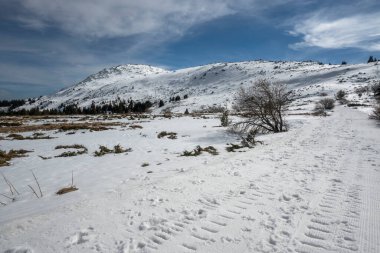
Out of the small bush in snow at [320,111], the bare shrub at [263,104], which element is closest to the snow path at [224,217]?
the bare shrub at [263,104]

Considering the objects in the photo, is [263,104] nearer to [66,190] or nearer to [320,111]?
[66,190]

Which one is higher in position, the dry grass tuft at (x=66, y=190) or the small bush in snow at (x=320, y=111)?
the dry grass tuft at (x=66, y=190)

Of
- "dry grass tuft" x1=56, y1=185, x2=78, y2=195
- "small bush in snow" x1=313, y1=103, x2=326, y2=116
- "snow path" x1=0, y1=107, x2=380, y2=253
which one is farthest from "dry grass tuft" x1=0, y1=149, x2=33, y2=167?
"small bush in snow" x1=313, y1=103, x2=326, y2=116

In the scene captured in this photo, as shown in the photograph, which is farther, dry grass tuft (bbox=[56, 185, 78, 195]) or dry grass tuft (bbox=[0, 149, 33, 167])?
dry grass tuft (bbox=[0, 149, 33, 167])

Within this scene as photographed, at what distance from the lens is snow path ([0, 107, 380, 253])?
4664 mm

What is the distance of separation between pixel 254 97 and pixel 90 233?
21.7 meters

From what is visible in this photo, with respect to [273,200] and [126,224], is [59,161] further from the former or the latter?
[273,200]

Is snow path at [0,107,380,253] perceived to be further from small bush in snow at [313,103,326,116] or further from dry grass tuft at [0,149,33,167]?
small bush in snow at [313,103,326,116]

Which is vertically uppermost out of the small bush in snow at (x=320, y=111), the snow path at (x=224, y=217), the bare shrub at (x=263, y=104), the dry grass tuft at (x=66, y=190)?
the bare shrub at (x=263, y=104)

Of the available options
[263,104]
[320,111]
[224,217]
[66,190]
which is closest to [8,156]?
[66,190]

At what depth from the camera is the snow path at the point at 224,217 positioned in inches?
184

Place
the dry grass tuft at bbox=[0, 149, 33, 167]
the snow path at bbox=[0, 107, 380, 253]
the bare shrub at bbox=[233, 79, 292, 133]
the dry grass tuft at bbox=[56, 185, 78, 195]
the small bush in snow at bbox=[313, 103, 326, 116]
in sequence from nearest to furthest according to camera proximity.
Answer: the snow path at bbox=[0, 107, 380, 253] → the dry grass tuft at bbox=[56, 185, 78, 195] → the dry grass tuft at bbox=[0, 149, 33, 167] → the bare shrub at bbox=[233, 79, 292, 133] → the small bush in snow at bbox=[313, 103, 326, 116]

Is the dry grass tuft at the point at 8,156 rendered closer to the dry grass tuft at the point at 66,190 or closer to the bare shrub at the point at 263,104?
the dry grass tuft at the point at 66,190

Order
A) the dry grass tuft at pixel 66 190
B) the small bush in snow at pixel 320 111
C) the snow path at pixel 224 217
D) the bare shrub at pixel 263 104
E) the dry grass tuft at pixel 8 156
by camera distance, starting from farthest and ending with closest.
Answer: the small bush in snow at pixel 320 111, the bare shrub at pixel 263 104, the dry grass tuft at pixel 8 156, the dry grass tuft at pixel 66 190, the snow path at pixel 224 217
